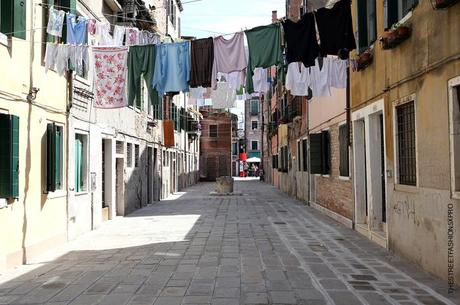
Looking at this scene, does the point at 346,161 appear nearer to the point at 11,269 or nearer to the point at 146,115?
the point at 11,269

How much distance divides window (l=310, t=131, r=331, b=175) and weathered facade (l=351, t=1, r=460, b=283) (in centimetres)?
418

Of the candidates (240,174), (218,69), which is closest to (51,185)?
(218,69)

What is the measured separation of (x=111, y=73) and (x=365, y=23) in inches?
200

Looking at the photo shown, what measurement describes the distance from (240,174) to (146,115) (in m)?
42.7

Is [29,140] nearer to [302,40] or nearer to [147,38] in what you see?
[147,38]

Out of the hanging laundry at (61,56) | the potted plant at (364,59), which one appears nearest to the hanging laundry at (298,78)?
the potted plant at (364,59)

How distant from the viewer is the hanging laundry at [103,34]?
9.84 metres

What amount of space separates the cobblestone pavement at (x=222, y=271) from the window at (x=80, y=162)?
1.19 m

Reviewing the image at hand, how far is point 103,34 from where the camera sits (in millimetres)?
10000

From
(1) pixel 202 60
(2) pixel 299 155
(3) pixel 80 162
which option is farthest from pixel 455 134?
(2) pixel 299 155

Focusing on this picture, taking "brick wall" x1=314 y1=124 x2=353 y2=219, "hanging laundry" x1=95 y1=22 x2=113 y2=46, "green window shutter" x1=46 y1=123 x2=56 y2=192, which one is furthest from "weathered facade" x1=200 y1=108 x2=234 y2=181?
"green window shutter" x1=46 y1=123 x2=56 y2=192

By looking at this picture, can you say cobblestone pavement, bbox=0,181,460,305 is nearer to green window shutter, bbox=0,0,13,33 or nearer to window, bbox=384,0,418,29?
green window shutter, bbox=0,0,13,33

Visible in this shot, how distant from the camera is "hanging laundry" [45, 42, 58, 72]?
30.9 feet

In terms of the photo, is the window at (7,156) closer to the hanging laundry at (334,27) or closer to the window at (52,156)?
the window at (52,156)
